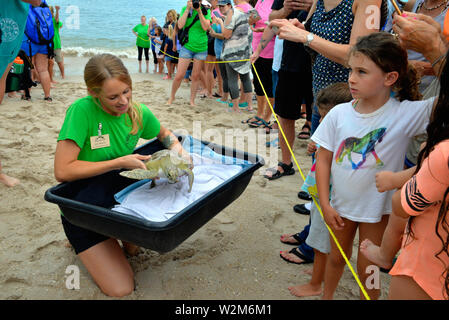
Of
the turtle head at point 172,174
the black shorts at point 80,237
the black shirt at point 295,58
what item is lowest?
the black shorts at point 80,237

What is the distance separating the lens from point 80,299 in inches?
66.5

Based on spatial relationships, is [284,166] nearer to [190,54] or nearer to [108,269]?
[108,269]

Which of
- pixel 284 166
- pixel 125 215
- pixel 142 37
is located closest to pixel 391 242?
pixel 125 215

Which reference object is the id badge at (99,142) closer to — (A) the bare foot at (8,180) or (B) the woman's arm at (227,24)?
(A) the bare foot at (8,180)

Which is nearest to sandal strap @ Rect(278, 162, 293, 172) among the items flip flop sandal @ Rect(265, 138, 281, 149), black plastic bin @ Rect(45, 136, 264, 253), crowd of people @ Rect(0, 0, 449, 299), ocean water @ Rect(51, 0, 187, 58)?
flip flop sandal @ Rect(265, 138, 281, 149)

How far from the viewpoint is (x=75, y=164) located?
1.69 metres

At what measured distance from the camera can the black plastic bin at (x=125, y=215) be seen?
1377 mm

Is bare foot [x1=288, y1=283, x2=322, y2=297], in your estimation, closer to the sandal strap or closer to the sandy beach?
the sandy beach

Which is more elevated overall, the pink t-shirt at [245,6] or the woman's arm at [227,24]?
the pink t-shirt at [245,6]

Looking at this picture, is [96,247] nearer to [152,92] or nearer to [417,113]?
[417,113]

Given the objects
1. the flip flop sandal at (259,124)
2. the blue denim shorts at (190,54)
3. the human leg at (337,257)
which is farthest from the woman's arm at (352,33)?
the blue denim shorts at (190,54)

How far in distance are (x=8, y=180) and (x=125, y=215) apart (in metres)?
1.91

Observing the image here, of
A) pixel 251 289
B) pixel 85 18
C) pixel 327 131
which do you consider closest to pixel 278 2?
pixel 327 131

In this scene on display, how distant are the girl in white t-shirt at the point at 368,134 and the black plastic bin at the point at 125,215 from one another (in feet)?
1.59
